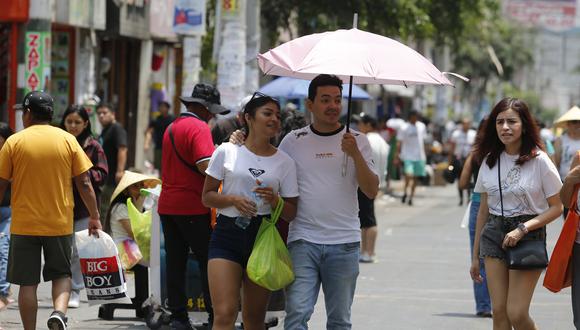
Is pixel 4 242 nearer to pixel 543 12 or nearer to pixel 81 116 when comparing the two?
pixel 81 116

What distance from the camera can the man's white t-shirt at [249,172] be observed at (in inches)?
305

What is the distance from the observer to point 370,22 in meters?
28.5

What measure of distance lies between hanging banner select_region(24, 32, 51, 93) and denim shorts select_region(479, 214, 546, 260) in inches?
394

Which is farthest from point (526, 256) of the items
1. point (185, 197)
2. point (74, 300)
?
point (74, 300)

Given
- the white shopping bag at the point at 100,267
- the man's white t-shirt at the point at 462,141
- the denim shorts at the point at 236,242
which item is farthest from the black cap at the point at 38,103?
the man's white t-shirt at the point at 462,141

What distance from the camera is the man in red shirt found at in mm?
9672

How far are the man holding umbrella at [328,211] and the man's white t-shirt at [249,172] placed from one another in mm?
102

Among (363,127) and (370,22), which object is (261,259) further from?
(370,22)

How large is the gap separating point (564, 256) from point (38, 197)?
3524 mm

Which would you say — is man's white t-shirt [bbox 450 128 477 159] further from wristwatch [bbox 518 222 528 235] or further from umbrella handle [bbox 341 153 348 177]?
umbrella handle [bbox 341 153 348 177]

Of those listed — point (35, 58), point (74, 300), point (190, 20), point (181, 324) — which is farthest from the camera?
point (190, 20)

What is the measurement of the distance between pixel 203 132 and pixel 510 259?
275cm

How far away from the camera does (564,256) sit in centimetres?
777

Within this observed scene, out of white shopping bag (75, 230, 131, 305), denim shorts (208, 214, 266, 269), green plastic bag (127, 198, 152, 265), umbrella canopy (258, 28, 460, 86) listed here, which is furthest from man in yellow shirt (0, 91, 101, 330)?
umbrella canopy (258, 28, 460, 86)
